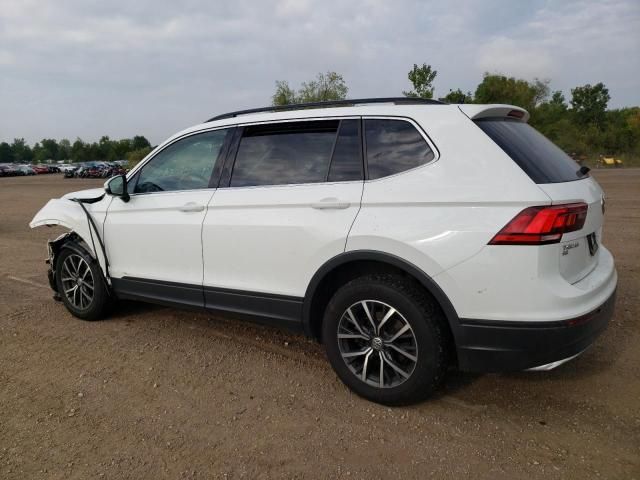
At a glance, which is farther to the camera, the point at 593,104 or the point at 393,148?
the point at 593,104

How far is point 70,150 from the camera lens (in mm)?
123312

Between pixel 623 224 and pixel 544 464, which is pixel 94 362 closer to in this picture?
pixel 544 464

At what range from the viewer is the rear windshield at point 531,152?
2713mm

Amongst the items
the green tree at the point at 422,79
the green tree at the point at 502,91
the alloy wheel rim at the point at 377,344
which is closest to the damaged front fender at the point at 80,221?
the alloy wheel rim at the point at 377,344

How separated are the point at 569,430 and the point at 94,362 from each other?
334cm

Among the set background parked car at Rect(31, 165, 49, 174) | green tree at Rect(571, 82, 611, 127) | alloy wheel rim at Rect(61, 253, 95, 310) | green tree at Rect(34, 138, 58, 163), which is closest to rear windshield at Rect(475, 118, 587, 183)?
alloy wheel rim at Rect(61, 253, 95, 310)

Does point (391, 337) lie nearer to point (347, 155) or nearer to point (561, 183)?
point (347, 155)

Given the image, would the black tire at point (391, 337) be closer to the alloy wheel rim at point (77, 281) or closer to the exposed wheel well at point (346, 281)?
the exposed wheel well at point (346, 281)

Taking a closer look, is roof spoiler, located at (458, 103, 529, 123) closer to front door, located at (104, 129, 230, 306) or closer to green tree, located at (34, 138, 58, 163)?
front door, located at (104, 129, 230, 306)

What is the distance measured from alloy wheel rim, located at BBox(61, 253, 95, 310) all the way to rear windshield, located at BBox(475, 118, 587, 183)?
3657mm

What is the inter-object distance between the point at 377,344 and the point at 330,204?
3.01 ft

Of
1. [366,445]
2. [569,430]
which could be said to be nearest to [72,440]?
[366,445]

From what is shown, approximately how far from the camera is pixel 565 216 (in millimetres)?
2590

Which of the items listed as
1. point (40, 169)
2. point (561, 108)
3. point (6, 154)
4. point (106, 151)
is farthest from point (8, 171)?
point (6, 154)
